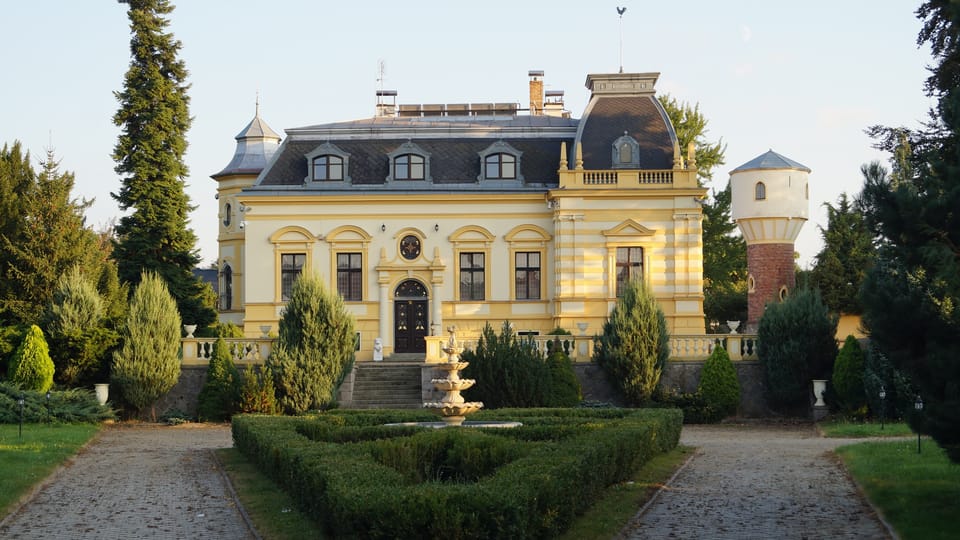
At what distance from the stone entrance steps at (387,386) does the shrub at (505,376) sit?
9.51ft

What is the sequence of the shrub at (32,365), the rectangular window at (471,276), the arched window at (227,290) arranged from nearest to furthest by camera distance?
the shrub at (32,365) < the rectangular window at (471,276) < the arched window at (227,290)

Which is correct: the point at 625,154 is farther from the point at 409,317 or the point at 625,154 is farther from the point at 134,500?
the point at 134,500

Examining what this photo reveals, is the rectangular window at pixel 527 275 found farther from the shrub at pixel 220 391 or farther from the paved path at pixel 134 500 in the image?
the paved path at pixel 134 500

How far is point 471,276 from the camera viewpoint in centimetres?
4184

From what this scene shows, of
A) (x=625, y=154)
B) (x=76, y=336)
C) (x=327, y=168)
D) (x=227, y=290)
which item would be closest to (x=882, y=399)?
(x=625, y=154)

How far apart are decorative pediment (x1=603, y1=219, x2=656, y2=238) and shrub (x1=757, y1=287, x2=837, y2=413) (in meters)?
7.58

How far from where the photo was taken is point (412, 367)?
120 ft

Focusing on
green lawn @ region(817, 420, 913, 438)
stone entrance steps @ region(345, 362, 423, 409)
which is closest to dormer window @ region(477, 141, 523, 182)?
stone entrance steps @ region(345, 362, 423, 409)

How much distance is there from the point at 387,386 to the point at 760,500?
18540 mm

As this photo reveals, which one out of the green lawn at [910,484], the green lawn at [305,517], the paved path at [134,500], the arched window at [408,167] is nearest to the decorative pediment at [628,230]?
the arched window at [408,167]

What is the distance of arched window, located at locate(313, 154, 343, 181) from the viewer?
42344 millimetres

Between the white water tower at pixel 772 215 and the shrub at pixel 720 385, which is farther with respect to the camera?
the white water tower at pixel 772 215

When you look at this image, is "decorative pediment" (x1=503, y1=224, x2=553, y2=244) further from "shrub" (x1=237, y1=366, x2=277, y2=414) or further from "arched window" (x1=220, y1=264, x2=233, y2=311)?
"shrub" (x1=237, y1=366, x2=277, y2=414)

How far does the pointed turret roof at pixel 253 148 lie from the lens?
162 ft
